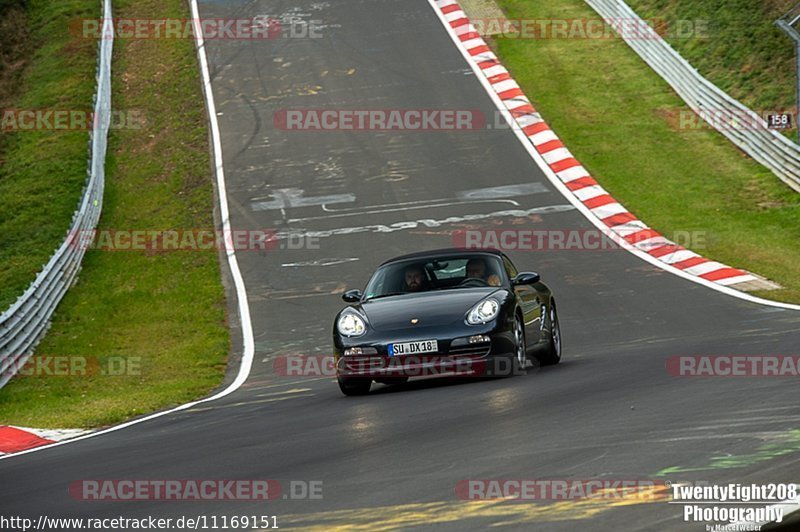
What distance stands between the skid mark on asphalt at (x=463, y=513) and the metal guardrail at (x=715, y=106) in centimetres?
1938

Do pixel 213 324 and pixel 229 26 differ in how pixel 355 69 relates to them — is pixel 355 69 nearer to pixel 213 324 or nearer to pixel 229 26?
pixel 229 26

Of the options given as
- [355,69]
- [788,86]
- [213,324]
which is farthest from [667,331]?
[355,69]

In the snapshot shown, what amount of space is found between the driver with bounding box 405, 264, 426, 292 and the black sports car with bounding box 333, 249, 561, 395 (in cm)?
1

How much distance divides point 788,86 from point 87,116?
52.4ft

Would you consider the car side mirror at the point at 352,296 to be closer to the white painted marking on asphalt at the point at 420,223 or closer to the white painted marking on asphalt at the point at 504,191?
the white painted marking on asphalt at the point at 420,223

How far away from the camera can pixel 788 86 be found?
2816 centimetres

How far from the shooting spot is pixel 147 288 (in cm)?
2162

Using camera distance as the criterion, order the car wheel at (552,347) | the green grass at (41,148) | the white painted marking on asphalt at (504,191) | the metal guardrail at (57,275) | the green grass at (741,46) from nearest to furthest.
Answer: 1. the car wheel at (552,347)
2. the metal guardrail at (57,275)
3. the green grass at (41,148)
4. the white painted marking on asphalt at (504,191)
5. the green grass at (741,46)

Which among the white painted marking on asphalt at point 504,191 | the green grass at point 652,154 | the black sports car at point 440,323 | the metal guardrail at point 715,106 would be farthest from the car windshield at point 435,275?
the metal guardrail at point 715,106

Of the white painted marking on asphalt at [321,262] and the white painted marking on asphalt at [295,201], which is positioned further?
the white painted marking on asphalt at [295,201]

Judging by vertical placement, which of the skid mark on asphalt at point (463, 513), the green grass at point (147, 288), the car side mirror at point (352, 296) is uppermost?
the skid mark on asphalt at point (463, 513)

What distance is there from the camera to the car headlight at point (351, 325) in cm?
1231

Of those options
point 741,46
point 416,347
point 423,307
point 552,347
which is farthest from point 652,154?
point 416,347

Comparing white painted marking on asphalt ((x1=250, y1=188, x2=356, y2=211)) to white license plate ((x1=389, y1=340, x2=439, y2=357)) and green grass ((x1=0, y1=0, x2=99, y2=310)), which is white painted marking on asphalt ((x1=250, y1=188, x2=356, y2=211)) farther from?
white license plate ((x1=389, y1=340, x2=439, y2=357))
